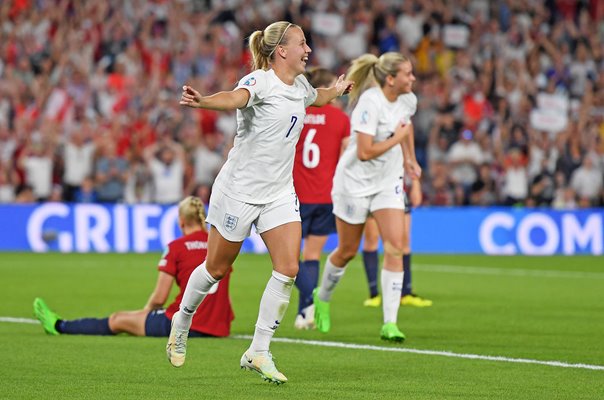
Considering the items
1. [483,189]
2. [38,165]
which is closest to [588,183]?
[483,189]

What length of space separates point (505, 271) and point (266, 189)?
37.2 ft

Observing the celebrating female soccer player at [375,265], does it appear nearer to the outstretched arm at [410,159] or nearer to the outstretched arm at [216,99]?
the outstretched arm at [410,159]

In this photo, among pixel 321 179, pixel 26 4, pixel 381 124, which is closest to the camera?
pixel 381 124

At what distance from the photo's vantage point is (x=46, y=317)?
1098 cm

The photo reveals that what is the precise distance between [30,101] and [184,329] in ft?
53.6

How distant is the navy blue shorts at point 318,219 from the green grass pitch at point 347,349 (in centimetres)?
92

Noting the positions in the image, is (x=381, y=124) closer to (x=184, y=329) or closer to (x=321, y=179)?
(x=321, y=179)

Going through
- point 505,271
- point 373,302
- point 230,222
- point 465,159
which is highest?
point 230,222

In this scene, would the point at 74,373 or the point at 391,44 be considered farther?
the point at 391,44

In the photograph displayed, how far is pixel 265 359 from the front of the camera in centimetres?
831

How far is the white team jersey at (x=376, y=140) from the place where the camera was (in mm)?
10938

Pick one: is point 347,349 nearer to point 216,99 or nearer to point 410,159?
point 410,159

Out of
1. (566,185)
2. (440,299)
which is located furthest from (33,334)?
(566,185)

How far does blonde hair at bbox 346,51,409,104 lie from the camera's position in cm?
1096
